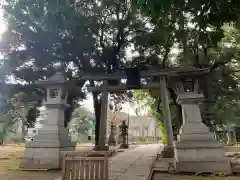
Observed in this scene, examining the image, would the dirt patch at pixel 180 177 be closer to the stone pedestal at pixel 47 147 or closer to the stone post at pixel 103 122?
the stone pedestal at pixel 47 147

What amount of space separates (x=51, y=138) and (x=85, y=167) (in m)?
3.84

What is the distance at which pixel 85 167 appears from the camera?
13.8ft

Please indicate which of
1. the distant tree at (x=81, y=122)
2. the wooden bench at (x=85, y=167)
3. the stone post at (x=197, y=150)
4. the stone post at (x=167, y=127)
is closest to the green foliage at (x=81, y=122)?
the distant tree at (x=81, y=122)

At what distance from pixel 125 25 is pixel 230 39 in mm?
5755

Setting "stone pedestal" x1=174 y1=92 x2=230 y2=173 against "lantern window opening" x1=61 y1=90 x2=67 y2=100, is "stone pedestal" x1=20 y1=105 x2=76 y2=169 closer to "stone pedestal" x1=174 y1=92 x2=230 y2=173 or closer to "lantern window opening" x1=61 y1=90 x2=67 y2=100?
"lantern window opening" x1=61 y1=90 x2=67 y2=100

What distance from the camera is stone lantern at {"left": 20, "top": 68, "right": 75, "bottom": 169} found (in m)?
7.52

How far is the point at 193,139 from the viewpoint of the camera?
6992 millimetres

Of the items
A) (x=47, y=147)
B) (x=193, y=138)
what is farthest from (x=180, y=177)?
(x=47, y=147)

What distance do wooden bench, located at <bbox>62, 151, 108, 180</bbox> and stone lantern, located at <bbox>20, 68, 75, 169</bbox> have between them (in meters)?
3.43

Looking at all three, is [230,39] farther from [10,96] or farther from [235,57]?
[10,96]

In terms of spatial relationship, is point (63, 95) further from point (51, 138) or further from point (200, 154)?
point (200, 154)

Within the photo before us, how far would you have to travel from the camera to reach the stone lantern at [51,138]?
7523mm

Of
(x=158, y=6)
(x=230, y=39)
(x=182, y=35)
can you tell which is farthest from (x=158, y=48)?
(x=158, y=6)

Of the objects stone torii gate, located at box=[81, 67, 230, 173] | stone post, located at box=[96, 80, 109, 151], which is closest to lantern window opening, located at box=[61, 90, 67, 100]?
stone post, located at box=[96, 80, 109, 151]
